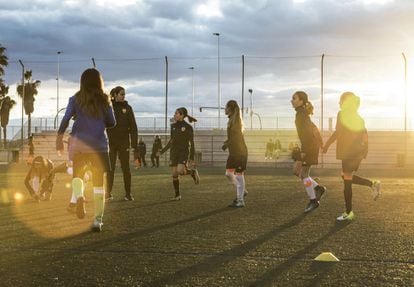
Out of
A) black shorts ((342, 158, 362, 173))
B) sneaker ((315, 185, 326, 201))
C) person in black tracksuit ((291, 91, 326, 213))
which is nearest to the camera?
black shorts ((342, 158, 362, 173))

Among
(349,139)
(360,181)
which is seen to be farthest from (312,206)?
(349,139)

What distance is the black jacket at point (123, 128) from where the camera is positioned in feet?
35.7

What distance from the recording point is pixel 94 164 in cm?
690

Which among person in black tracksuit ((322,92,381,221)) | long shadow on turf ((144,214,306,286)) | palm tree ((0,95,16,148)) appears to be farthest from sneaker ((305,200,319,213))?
palm tree ((0,95,16,148))

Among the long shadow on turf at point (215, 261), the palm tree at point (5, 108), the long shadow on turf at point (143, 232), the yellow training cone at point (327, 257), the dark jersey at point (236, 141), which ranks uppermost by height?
the palm tree at point (5, 108)

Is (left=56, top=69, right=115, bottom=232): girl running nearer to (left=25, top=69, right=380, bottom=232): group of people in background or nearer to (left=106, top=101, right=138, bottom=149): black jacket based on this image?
(left=25, top=69, right=380, bottom=232): group of people in background

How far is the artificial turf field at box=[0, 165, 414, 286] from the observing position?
15.2 feet

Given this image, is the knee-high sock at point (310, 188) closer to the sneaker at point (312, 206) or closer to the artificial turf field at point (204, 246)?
the sneaker at point (312, 206)

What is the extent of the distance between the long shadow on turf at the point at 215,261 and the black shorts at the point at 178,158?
4.36m

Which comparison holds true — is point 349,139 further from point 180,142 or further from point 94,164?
point 180,142

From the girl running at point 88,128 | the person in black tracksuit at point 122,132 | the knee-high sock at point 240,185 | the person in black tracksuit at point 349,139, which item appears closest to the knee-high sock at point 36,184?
the person in black tracksuit at point 122,132

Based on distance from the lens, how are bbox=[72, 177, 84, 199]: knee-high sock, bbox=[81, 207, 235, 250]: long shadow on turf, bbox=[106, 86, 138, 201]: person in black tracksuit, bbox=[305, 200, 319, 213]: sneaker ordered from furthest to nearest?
bbox=[106, 86, 138, 201]: person in black tracksuit
bbox=[305, 200, 319, 213]: sneaker
bbox=[72, 177, 84, 199]: knee-high sock
bbox=[81, 207, 235, 250]: long shadow on turf

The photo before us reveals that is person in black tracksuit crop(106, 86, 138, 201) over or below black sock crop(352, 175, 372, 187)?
over

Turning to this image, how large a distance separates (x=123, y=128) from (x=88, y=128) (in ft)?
13.8
